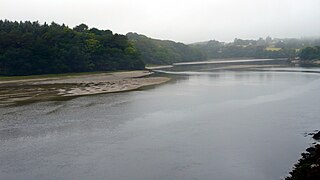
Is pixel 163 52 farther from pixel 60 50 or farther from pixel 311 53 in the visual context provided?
pixel 60 50

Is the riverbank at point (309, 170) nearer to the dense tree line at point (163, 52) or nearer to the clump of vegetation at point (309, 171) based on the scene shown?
the clump of vegetation at point (309, 171)

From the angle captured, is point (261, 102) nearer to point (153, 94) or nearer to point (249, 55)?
point (153, 94)

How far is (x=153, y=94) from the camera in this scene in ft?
138

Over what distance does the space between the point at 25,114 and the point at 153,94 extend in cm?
1649

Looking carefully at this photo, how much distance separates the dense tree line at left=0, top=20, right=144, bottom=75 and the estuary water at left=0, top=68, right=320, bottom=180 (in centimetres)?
3227

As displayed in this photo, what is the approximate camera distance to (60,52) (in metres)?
69.6

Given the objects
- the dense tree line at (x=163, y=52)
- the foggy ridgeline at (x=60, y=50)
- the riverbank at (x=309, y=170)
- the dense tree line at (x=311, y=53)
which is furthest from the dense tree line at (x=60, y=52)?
the dense tree line at (x=311, y=53)

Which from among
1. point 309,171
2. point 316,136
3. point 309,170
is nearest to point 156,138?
point 316,136

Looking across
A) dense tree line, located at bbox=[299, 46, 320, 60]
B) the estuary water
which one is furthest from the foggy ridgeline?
dense tree line, located at bbox=[299, 46, 320, 60]

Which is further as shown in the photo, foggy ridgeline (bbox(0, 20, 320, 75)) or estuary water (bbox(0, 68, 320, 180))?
foggy ridgeline (bbox(0, 20, 320, 75))

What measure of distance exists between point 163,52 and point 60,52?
6155cm

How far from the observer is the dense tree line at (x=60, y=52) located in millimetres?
64125

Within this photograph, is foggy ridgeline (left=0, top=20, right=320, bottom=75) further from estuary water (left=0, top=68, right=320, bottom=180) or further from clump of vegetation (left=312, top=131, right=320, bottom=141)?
clump of vegetation (left=312, top=131, right=320, bottom=141)

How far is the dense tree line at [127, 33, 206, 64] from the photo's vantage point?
11944cm
